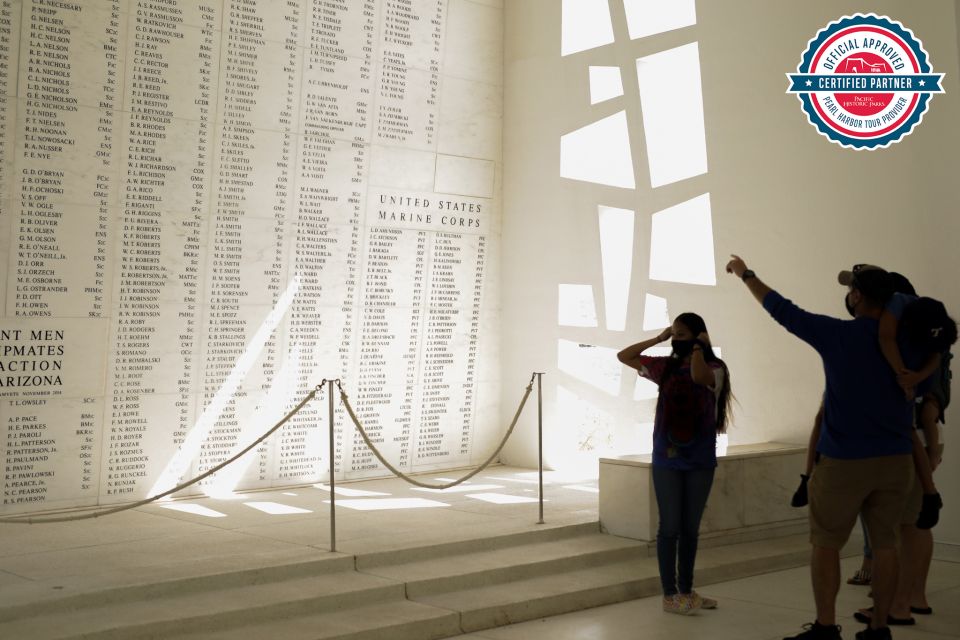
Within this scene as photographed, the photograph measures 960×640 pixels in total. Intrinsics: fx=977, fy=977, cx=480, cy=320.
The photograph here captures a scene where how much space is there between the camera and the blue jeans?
14.9 feet

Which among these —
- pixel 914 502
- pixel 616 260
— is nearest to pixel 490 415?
pixel 616 260

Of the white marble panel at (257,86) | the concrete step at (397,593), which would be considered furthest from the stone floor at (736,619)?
the white marble panel at (257,86)

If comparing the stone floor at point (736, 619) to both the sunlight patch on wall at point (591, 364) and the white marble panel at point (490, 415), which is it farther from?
the white marble panel at point (490, 415)

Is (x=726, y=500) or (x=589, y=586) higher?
(x=726, y=500)

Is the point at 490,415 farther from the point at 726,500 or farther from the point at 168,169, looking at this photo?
the point at 168,169

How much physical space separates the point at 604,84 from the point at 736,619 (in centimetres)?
465

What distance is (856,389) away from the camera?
12.4 ft

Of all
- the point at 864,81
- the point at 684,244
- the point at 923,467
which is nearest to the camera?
the point at 923,467

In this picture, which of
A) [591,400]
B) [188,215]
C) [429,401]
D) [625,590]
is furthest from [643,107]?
[625,590]

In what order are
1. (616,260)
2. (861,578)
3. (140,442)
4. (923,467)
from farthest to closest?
(616,260) → (140,442) → (861,578) → (923,467)

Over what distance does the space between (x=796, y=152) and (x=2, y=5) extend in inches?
205

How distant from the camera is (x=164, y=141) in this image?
6.68m

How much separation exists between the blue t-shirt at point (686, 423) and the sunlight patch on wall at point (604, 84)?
3.80m

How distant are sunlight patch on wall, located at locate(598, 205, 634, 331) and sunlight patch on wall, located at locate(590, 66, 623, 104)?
2.92 ft
